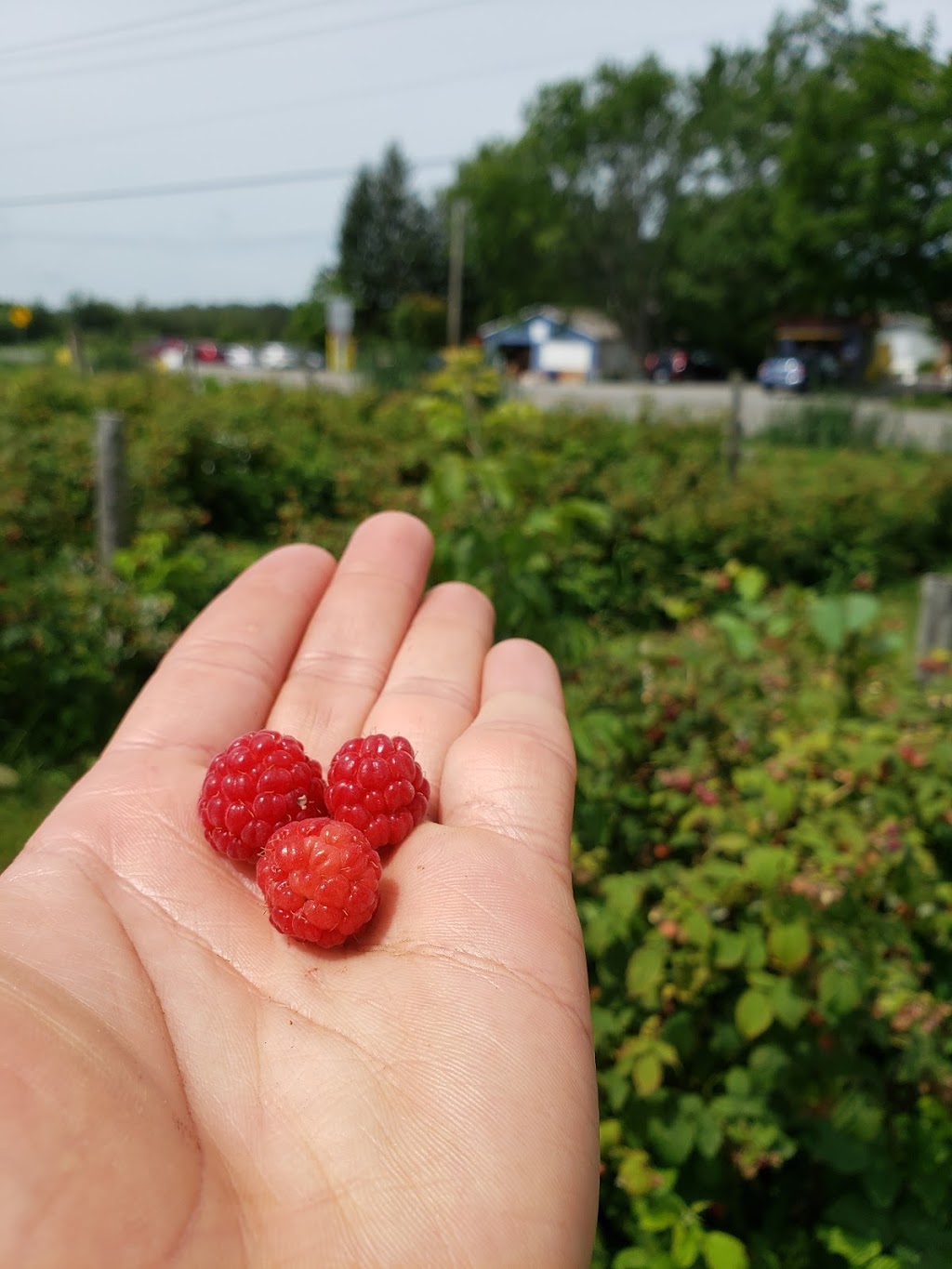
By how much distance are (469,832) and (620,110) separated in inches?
1667

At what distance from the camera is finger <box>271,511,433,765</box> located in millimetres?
1764

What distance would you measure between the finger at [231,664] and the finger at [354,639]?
0.04 m

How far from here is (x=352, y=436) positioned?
316 inches

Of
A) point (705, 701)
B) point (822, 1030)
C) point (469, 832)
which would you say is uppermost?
point (469, 832)

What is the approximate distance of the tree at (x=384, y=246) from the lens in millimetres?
46625

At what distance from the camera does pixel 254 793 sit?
1399 millimetres

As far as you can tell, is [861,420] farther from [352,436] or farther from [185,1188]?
[185,1188]

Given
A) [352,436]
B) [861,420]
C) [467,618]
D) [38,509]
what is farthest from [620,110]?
[467,618]

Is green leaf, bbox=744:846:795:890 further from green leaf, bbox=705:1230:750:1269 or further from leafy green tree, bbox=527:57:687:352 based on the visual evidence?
leafy green tree, bbox=527:57:687:352

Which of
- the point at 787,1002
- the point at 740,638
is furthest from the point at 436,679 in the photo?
the point at 740,638

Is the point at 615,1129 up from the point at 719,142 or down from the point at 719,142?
down

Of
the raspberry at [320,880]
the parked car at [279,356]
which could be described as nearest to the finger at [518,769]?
the raspberry at [320,880]

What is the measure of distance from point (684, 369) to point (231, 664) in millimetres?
40783

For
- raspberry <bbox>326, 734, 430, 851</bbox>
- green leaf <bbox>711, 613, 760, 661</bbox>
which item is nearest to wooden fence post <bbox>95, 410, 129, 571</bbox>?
green leaf <bbox>711, 613, 760, 661</bbox>
